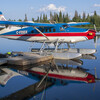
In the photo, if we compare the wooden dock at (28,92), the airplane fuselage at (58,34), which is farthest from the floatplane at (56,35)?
the wooden dock at (28,92)

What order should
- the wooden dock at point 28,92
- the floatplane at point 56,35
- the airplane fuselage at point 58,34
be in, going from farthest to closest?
the airplane fuselage at point 58,34, the floatplane at point 56,35, the wooden dock at point 28,92

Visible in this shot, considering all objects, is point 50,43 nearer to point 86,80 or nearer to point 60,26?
point 60,26

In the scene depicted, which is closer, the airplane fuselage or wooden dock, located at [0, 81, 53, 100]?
wooden dock, located at [0, 81, 53, 100]

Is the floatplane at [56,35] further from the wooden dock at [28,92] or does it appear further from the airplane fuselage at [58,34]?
the wooden dock at [28,92]

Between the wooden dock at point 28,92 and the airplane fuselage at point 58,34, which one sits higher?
the airplane fuselage at point 58,34

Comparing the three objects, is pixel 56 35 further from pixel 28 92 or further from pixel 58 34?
pixel 28 92

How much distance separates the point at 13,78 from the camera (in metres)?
6.82

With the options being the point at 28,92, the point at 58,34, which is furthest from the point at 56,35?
the point at 28,92

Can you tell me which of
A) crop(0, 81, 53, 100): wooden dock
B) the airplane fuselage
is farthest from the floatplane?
crop(0, 81, 53, 100): wooden dock

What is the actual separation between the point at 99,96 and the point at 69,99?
2.91 feet

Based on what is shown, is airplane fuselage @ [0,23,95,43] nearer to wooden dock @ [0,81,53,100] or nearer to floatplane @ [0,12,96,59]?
floatplane @ [0,12,96,59]

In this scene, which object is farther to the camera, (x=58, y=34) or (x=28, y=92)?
(x=58, y=34)

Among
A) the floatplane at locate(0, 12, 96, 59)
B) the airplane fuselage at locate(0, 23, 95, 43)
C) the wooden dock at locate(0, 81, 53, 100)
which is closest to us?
the wooden dock at locate(0, 81, 53, 100)

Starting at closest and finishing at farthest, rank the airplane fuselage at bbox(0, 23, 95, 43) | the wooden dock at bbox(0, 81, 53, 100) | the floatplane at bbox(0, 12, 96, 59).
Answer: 1. the wooden dock at bbox(0, 81, 53, 100)
2. the floatplane at bbox(0, 12, 96, 59)
3. the airplane fuselage at bbox(0, 23, 95, 43)
